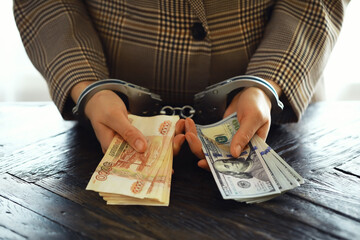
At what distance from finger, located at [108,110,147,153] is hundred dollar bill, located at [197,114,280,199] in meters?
0.13

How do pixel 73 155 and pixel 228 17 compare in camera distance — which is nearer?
pixel 73 155

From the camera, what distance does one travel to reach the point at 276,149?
93 cm

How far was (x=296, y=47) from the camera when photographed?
107 centimetres

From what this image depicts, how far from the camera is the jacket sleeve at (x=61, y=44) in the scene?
1.05m

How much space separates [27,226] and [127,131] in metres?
0.29

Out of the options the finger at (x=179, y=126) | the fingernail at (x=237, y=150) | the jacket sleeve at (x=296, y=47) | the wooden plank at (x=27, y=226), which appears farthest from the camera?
the jacket sleeve at (x=296, y=47)

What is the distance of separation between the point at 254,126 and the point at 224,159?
93 millimetres

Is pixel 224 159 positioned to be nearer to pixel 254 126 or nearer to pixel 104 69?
pixel 254 126

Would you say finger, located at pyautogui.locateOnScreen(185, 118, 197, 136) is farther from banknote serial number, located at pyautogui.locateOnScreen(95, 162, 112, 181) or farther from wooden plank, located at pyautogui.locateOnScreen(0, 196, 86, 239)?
wooden plank, located at pyautogui.locateOnScreen(0, 196, 86, 239)

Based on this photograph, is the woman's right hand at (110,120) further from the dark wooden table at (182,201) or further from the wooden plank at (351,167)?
the wooden plank at (351,167)

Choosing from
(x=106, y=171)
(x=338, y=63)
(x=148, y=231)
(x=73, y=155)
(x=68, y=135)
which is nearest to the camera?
(x=148, y=231)

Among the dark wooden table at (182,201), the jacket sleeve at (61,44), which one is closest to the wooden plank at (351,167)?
the dark wooden table at (182,201)

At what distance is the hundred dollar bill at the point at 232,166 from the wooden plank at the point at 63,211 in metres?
0.18

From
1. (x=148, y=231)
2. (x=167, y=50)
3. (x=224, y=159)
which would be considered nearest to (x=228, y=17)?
(x=167, y=50)
